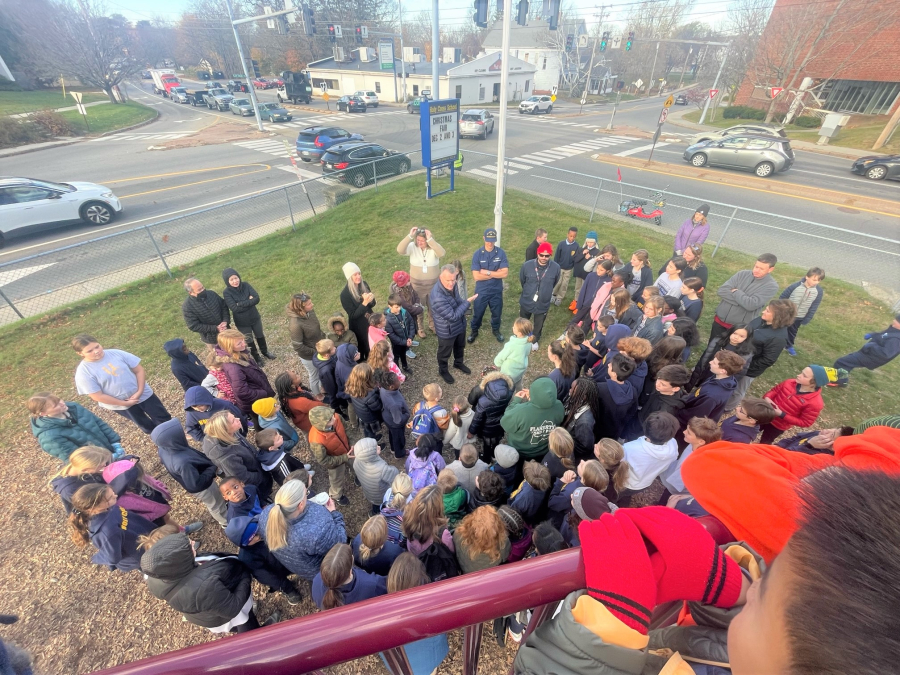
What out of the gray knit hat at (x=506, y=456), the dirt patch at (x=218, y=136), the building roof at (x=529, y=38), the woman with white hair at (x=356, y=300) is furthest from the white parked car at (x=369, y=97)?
the gray knit hat at (x=506, y=456)

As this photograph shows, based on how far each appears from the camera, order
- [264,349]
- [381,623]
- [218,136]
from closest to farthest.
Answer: [381,623] → [264,349] → [218,136]

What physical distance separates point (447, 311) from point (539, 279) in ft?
5.60

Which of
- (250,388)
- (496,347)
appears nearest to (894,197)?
(496,347)

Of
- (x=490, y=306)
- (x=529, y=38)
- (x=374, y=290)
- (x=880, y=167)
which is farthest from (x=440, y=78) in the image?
(x=490, y=306)

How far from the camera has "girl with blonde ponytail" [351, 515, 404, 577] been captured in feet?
8.95

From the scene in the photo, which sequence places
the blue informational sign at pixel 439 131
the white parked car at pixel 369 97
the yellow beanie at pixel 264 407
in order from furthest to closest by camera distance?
the white parked car at pixel 369 97 → the blue informational sign at pixel 439 131 → the yellow beanie at pixel 264 407

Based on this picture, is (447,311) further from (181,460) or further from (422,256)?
(181,460)

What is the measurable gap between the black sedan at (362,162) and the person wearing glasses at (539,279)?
35.3ft

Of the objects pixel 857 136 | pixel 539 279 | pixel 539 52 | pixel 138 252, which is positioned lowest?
pixel 138 252

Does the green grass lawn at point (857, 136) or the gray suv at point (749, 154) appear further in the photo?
the green grass lawn at point (857, 136)

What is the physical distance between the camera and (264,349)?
6.64 meters

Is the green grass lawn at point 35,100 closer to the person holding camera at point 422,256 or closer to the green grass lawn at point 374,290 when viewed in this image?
the green grass lawn at point 374,290

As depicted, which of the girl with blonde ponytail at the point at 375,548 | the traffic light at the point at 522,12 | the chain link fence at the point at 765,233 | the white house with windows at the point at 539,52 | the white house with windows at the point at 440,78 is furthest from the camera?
the white house with windows at the point at 539,52

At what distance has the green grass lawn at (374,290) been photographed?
633cm
